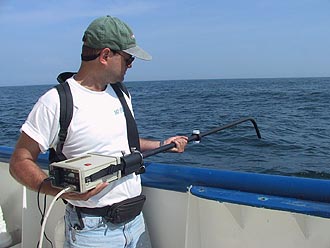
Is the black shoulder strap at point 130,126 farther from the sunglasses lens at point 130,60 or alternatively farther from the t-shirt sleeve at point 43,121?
the t-shirt sleeve at point 43,121

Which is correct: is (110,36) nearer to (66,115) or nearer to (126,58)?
(126,58)

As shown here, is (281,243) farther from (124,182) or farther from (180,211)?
(124,182)

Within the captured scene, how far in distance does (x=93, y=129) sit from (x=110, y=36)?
1.32ft

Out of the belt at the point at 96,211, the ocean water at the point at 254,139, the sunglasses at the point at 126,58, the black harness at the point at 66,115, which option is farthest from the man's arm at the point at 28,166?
the ocean water at the point at 254,139

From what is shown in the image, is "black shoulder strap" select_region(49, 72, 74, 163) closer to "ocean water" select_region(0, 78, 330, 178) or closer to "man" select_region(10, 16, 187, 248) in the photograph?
→ "man" select_region(10, 16, 187, 248)

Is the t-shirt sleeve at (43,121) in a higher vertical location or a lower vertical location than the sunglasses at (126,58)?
lower

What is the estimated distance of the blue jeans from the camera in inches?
70.5

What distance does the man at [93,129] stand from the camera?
5.47 feet

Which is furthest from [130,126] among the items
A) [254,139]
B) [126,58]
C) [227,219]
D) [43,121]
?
[254,139]

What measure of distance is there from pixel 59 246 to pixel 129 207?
1.59ft

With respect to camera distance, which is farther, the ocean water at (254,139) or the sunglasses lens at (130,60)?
the ocean water at (254,139)

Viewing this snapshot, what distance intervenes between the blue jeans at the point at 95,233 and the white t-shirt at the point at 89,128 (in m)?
0.07

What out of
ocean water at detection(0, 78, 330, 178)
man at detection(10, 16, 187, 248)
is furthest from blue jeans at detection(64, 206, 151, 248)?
ocean water at detection(0, 78, 330, 178)

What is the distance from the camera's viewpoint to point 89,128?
1745 mm
